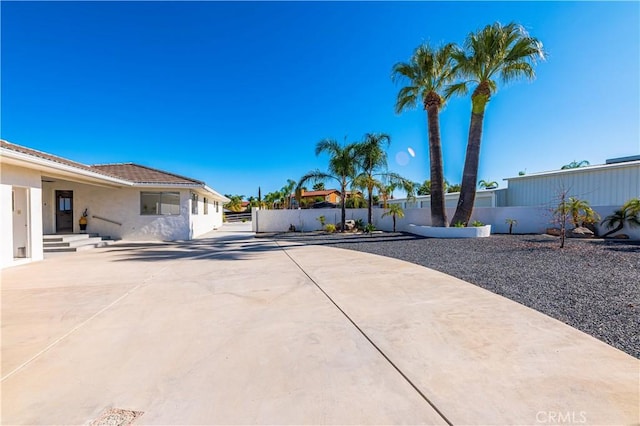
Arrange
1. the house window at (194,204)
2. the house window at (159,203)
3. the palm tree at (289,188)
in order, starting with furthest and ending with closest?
1. the palm tree at (289,188)
2. the house window at (194,204)
3. the house window at (159,203)

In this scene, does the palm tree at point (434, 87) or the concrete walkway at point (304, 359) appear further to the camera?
the palm tree at point (434, 87)

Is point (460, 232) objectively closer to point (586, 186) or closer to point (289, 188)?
point (586, 186)

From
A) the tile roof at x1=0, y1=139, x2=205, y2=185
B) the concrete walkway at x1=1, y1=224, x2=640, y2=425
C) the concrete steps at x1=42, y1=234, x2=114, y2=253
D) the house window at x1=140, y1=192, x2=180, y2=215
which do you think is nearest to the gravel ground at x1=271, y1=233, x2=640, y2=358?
the concrete walkway at x1=1, y1=224, x2=640, y2=425

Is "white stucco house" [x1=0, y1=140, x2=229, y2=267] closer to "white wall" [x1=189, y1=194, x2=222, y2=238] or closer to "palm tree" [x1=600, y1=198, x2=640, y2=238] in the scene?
"white wall" [x1=189, y1=194, x2=222, y2=238]

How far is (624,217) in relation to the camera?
1204 cm

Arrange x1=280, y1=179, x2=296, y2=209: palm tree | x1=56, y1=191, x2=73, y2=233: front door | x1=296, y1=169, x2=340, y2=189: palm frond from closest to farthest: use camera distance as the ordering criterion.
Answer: x1=56, y1=191, x2=73, y2=233: front door, x1=296, y1=169, x2=340, y2=189: palm frond, x1=280, y1=179, x2=296, y2=209: palm tree

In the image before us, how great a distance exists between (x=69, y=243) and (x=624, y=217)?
24.4 meters

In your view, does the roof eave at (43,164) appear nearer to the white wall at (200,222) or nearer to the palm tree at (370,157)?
the white wall at (200,222)

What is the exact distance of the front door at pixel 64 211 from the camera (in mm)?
13052

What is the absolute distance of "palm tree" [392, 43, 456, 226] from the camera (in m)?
13.8

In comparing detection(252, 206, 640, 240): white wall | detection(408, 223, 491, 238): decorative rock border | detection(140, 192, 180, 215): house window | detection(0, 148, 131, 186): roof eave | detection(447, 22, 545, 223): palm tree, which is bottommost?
detection(408, 223, 491, 238): decorative rock border

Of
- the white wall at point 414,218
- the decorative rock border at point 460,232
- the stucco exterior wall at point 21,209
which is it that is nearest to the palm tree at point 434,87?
the decorative rock border at point 460,232

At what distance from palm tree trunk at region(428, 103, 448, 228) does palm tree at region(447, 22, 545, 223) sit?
99cm

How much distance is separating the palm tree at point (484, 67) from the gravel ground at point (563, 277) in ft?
17.1
